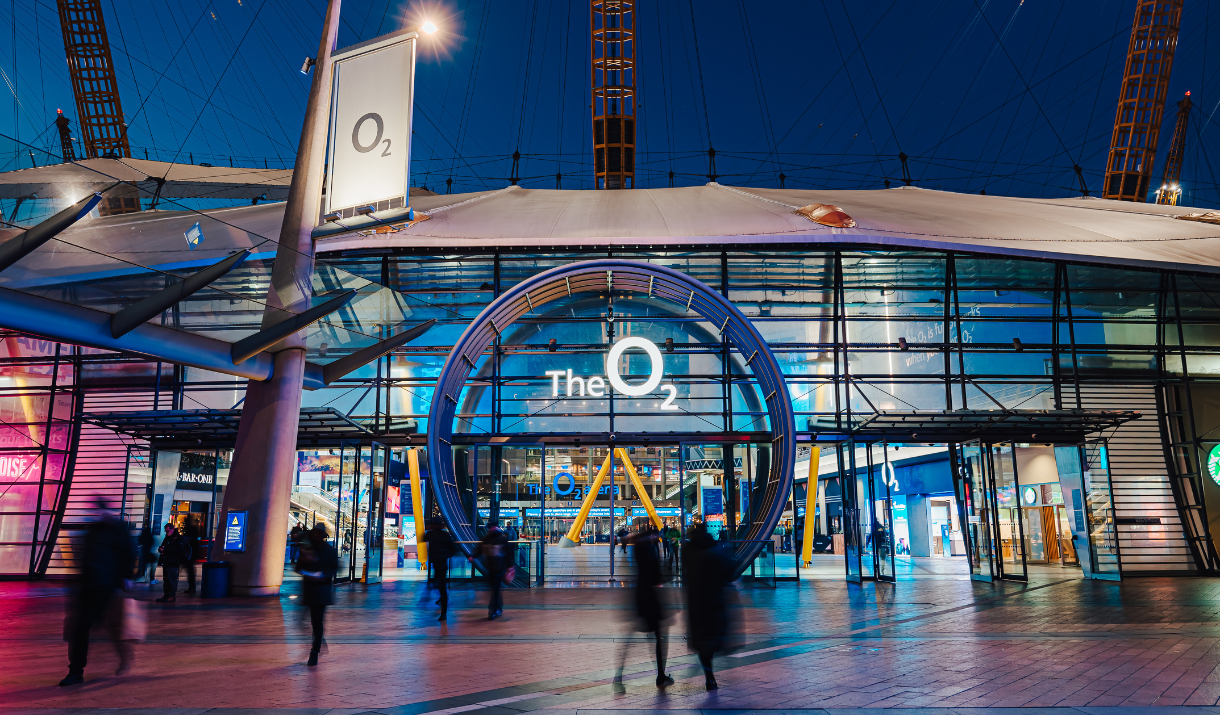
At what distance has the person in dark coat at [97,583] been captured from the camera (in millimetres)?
8641

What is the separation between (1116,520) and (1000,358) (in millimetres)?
5273

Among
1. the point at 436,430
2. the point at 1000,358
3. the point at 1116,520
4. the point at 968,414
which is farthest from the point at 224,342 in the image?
the point at 1116,520

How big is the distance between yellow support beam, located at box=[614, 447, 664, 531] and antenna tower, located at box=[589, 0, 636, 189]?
911 inches

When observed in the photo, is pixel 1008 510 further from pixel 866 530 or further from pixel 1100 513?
pixel 866 530

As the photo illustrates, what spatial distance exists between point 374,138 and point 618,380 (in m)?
8.59

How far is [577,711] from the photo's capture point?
7191 millimetres

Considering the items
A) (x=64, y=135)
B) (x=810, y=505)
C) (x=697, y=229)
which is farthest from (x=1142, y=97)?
(x=64, y=135)

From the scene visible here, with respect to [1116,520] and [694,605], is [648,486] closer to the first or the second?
[1116,520]

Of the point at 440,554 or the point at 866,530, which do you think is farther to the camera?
the point at 866,530

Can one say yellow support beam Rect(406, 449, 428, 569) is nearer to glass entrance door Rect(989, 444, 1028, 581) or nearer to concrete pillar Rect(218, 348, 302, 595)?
concrete pillar Rect(218, 348, 302, 595)

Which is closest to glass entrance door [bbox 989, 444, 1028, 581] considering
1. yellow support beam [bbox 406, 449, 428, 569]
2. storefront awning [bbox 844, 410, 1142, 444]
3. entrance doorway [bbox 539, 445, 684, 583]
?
storefront awning [bbox 844, 410, 1142, 444]

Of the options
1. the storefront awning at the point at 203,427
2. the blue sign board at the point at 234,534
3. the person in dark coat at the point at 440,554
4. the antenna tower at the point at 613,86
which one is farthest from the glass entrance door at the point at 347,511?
the antenna tower at the point at 613,86

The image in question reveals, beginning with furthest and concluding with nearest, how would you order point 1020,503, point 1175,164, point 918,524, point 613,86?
point 1175,164 → point 613,86 → point 918,524 → point 1020,503

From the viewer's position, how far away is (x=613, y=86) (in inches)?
1692
